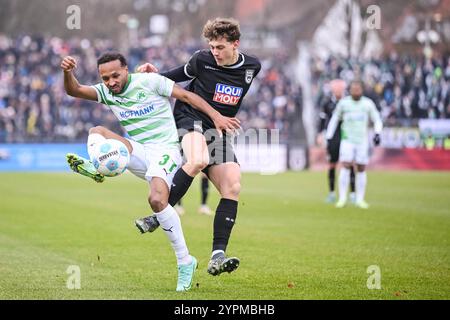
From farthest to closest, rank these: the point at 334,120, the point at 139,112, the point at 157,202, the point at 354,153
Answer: the point at 334,120
the point at 354,153
the point at 139,112
the point at 157,202

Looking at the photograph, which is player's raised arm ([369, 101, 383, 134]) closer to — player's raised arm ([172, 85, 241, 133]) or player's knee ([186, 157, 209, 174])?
player's raised arm ([172, 85, 241, 133])

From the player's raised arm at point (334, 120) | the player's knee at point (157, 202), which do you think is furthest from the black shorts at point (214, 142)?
the player's raised arm at point (334, 120)

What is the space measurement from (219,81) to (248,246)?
140 inches

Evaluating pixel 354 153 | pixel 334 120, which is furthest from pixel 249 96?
pixel 354 153

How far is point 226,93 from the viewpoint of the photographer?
28.7 ft

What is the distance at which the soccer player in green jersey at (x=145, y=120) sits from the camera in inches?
325

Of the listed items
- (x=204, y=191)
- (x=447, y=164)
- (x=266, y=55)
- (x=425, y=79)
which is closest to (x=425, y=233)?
(x=204, y=191)

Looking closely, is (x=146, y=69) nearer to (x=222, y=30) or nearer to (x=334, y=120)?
(x=222, y=30)

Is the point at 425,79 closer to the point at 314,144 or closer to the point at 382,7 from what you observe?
the point at 314,144

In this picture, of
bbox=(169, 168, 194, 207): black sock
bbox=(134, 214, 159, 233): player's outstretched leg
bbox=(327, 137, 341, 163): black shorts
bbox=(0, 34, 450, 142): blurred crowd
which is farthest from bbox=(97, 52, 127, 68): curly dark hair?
bbox=(0, 34, 450, 142): blurred crowd

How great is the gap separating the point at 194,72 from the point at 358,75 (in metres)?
25.9

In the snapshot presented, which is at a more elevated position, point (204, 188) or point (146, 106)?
point (146, 106)

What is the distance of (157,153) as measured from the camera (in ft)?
27.8

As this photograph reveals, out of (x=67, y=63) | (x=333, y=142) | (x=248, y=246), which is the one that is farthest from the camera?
(x=333, y=142)
